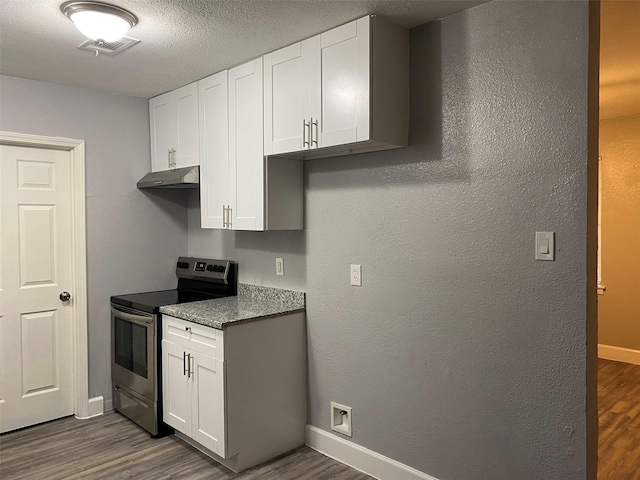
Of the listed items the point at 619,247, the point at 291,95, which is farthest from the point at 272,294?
the point at 619,247

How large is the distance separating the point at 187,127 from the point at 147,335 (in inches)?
56.5

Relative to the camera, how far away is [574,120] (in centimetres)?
200

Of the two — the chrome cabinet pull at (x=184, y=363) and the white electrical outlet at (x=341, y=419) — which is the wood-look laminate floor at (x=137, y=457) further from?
the chrome cabinet pull at (x=184, y=363)

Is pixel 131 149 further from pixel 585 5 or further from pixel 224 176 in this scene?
pixel 585 5

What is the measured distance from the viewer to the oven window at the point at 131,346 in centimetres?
333

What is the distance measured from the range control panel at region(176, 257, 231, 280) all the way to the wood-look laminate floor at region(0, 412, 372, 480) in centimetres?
113

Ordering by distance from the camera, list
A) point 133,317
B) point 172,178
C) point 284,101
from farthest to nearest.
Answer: point 172,178, point 133,317, point 284,101

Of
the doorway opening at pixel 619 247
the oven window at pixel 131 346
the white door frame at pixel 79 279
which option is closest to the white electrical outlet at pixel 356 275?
the oven window at pixel 131 346

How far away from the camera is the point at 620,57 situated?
10.5ft

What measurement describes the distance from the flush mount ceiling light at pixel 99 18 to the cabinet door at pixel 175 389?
1760 millimetres

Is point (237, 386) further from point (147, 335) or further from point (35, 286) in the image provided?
point (35, 286)

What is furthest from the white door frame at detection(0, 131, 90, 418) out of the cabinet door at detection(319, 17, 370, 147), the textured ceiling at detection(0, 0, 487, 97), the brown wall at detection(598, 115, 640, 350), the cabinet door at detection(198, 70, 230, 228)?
the brown wall at detection(598, 115, 640, 350)

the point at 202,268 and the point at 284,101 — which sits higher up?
the point at 284,101

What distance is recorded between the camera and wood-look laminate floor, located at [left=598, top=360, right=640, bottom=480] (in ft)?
9.43
